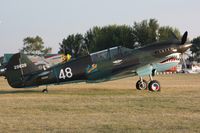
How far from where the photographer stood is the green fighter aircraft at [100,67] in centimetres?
1512

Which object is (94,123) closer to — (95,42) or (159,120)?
(159,120)

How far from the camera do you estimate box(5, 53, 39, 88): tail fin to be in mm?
15156

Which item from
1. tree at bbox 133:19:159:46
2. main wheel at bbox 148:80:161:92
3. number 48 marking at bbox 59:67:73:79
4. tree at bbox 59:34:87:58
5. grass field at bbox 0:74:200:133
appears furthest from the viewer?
tree at bbox 59:34:87:58

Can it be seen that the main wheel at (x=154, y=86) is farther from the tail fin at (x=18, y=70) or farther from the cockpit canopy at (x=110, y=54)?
the tail fin at (x=18, y=70)

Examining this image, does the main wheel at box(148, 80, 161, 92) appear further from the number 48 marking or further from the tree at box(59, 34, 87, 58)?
the tree at box(59, 34, 87, 58)

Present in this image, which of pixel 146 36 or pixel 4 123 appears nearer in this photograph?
pixel 4 123

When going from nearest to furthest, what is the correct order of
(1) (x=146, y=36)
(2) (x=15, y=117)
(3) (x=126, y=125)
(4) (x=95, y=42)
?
(3) (x=126, y=125)
(2) (x=15, y=117)
(1) (x=146, y=36)
(4) (x=95, y=42)

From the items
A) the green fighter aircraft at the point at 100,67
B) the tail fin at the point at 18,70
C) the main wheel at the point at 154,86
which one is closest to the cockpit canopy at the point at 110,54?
the green fighter aircraft at the point at 100,67

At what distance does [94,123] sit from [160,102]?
3744 mm

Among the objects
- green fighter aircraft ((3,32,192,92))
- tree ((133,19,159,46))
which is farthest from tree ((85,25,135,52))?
green fighter aircraft ((3,32,192,92))

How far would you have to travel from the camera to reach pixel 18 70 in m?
15.2

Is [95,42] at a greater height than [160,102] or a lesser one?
greater

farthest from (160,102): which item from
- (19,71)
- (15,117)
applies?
(19,71)

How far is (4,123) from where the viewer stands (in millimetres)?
7586
